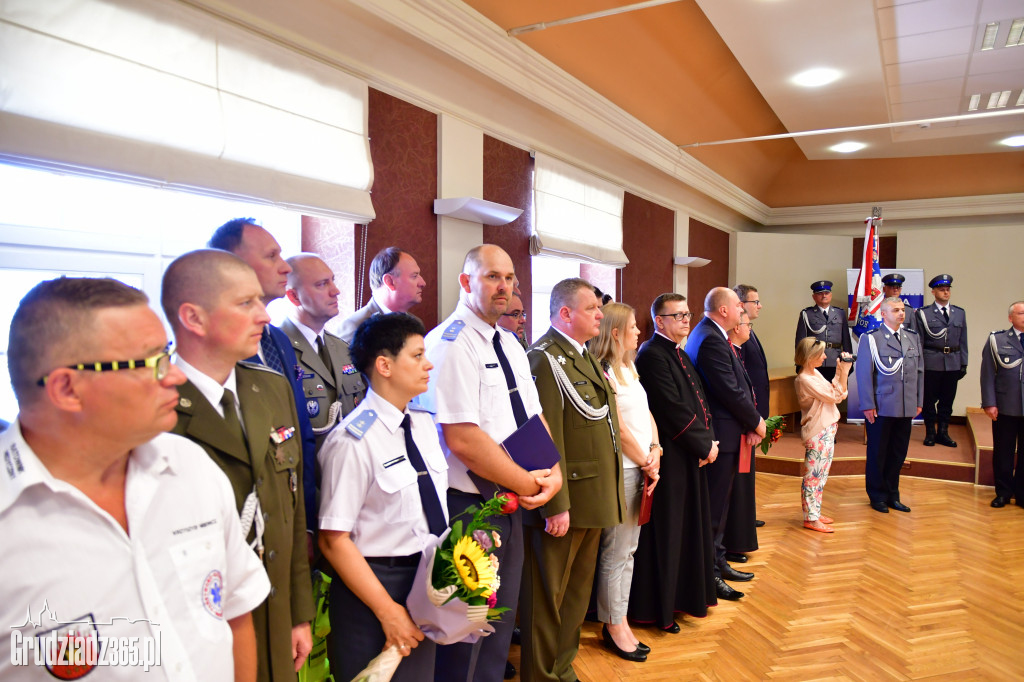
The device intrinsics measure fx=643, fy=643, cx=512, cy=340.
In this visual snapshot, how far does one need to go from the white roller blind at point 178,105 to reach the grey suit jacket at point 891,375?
479 cm

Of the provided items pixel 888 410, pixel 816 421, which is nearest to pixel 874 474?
pixel 888 410

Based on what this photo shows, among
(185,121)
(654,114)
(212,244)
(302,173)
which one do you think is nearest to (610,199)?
(654,114)

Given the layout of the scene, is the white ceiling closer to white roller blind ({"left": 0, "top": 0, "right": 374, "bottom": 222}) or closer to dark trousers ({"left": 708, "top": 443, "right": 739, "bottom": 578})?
white roller blind ({"left": 0, "top": 0, "right": 374, "bottom": 222})

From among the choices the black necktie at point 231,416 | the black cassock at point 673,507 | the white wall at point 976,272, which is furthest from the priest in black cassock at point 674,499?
the white wall at point 976,272

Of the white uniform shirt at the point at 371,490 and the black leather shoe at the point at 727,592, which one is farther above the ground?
the white uniform shirt at the point at 371,490

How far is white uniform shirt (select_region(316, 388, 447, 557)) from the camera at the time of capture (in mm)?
1701

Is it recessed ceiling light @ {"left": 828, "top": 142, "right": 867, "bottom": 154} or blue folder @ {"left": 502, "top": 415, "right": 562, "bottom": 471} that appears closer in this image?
blue folder @ {"left": 502, "top": 415, "right": 562, "bottom": 471}

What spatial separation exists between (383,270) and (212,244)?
1.15m

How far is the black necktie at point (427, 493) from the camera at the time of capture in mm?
1794

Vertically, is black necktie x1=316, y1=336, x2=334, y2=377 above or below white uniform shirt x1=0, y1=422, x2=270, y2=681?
above

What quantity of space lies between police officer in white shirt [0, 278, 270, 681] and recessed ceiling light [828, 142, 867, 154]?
9.04 meters

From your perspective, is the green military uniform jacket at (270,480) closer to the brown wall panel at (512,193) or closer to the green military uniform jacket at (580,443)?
the green military uniform jacket at (580,443)

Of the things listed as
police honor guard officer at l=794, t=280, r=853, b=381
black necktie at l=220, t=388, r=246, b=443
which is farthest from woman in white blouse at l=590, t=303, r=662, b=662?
police honor guard officer at l=794, t=280, r=853, b=381

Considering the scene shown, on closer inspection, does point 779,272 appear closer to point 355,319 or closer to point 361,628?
point 355,319
